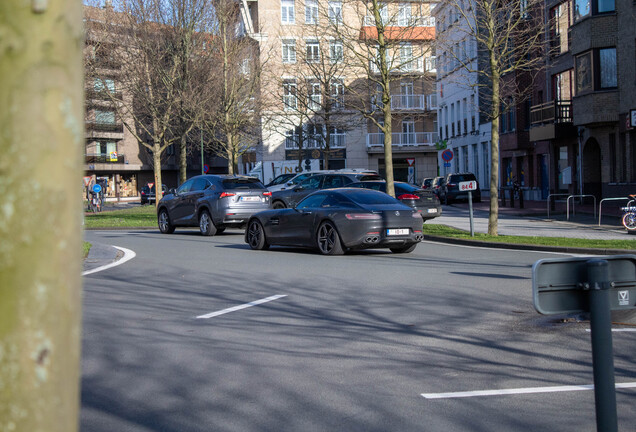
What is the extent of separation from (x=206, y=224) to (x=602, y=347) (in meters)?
21.0

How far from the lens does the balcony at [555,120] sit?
3941 cm

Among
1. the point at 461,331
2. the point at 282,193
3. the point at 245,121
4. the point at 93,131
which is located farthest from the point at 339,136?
the point at 461,331

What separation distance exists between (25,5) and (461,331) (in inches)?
270

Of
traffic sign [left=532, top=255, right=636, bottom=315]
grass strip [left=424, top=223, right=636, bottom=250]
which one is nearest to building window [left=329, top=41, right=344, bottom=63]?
grass strip [left=424, top=223, right=636, bottom=250]

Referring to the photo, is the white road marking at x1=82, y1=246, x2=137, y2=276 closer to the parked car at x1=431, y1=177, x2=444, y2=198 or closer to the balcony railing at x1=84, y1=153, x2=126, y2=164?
the parked car at x1=431, y1=177, x2=444, y2=198

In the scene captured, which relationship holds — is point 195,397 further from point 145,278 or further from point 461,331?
point 145,278

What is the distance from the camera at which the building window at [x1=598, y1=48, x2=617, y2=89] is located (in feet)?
112

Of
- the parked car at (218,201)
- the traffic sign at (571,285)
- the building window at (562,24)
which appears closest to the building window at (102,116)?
the parked car at (218,201)

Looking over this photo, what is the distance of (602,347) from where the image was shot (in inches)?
127

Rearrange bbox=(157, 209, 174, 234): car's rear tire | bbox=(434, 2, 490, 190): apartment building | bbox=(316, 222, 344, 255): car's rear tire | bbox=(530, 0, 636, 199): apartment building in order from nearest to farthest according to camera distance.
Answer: bbox=(316, 222, 344, 255): car's rear tire → bbox=(157, 209, 174, 234): car's rear tire → bbox=(530, 0, 636, 199): apartment building → bbox=(434, 2, 490, 190): apartment building

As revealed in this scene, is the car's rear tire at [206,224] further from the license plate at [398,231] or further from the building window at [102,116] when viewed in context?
the building window at [102,116]

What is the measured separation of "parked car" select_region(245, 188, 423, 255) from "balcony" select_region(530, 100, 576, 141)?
79.5 feet

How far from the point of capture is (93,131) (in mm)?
85688

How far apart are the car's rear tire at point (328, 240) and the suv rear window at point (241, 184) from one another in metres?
6.75
